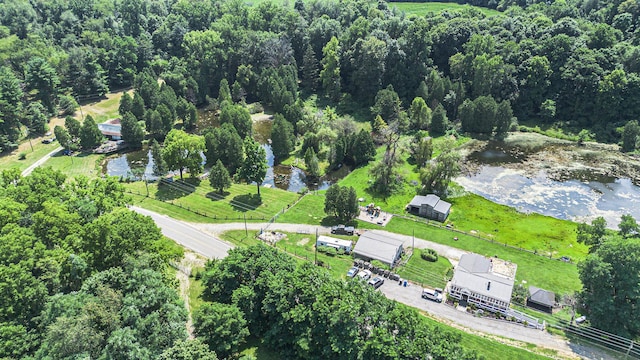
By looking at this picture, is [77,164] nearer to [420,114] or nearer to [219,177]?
[219,177]

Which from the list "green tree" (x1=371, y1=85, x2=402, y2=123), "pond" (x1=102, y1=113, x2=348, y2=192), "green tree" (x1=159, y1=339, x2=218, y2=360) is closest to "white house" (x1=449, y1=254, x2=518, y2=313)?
"green tree" (x1=159, y1=339, x2=218, y2=360)

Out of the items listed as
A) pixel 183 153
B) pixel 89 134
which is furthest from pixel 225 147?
pixel 89 134

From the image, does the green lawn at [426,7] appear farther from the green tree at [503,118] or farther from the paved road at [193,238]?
the paved road at [193,238]

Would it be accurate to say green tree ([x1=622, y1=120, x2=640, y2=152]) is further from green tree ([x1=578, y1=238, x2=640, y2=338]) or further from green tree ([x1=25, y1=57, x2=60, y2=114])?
green tree ([x1=25, y1=57, x2=60, y2=114])

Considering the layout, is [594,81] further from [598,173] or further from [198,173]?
[198,173]

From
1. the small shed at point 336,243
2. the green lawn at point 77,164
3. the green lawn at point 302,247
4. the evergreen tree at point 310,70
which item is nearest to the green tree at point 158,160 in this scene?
the green lawn at point 77,164

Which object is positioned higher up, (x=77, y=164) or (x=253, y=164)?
(x=253, y=164)
